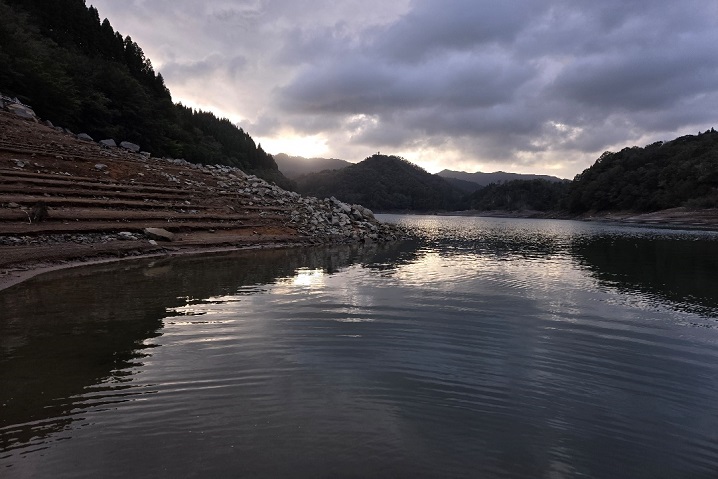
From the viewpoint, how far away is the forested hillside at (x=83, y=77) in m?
49.0

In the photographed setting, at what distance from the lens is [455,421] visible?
6.34 metres

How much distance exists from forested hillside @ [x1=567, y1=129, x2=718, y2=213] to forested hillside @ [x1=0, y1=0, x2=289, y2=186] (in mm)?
131807

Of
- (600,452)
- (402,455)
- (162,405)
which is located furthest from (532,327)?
(162,405)

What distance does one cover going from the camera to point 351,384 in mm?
7637

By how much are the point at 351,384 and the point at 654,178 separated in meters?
163

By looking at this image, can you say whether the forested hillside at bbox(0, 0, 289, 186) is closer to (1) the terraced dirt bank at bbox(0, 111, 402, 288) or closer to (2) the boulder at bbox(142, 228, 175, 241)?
(1) the terraced dirt bank at bbox(0, 111, 402, 288)

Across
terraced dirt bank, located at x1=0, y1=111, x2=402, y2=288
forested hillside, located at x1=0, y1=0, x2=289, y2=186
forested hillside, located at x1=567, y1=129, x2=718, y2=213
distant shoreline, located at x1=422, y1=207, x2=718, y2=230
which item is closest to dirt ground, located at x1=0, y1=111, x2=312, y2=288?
terraced dirt bank, located at x1=0, y1=111, x2=402, y2=288

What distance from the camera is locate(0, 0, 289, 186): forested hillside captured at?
49000mm

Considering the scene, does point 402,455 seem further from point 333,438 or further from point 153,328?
point 153,328

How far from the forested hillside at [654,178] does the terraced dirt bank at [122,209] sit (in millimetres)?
113477

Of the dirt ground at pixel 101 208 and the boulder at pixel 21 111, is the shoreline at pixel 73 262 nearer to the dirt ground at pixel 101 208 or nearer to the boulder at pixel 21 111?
the dirt ground at pixel 101 208

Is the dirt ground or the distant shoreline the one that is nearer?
the dirt ground

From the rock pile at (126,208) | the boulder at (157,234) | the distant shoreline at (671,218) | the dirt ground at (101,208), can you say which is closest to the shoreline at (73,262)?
the dirt ground at (101,208)

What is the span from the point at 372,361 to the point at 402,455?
11.8ft
